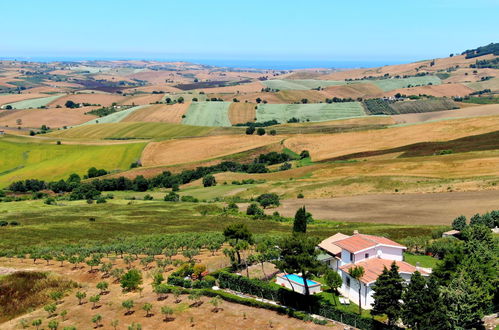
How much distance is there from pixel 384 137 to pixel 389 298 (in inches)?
4683

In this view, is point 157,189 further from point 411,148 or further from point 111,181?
point 411,148

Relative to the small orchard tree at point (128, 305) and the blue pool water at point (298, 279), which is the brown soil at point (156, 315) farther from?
the blue pool water at point (298, 279)

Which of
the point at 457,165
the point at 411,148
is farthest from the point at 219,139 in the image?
the point at 457,165

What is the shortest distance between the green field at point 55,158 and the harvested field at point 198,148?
5803 millimetres

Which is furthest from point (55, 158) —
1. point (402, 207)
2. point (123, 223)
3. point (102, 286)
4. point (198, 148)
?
point (102, 286)

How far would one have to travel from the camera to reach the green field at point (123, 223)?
68938 mm

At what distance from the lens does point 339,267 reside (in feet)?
156

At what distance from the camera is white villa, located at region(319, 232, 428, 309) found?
42.8m

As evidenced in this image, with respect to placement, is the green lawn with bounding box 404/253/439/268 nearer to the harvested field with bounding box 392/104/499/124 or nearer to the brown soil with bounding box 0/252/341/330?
the brown soil with bounding box 0/252/341/330

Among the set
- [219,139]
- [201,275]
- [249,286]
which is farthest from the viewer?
[219,139]

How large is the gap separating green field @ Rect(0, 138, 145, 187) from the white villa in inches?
4100

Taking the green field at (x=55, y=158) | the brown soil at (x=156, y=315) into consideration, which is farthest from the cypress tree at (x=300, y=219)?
the green field at (x=55, y=158)

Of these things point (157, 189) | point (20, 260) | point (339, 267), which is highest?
point (339, 267)

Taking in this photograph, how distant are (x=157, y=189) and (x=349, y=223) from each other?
6162cm
